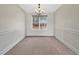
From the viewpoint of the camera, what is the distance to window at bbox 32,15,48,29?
9375mm

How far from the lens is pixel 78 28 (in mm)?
3584

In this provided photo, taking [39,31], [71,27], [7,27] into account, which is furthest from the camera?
[39,31]

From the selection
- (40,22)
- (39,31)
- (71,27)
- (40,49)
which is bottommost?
(40,49)

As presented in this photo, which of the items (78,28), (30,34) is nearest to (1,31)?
(78,28)

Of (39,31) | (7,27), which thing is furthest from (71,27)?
(39,31)

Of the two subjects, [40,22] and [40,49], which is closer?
[40,49]

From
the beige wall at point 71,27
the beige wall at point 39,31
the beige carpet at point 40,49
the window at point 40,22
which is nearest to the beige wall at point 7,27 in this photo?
the beige carpet at point 40,49

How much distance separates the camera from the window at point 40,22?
9375 mm

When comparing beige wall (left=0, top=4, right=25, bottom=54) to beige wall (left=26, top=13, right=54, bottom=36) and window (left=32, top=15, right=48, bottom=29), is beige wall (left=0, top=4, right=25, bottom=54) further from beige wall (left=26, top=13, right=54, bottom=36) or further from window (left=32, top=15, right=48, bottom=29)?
window (left=32, top=15, right=48, bottom=29)

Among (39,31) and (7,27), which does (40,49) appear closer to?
(7,27)

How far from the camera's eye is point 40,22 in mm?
9398

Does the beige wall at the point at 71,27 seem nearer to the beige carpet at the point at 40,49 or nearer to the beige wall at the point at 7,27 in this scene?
the beige carpet at the point at 40,49

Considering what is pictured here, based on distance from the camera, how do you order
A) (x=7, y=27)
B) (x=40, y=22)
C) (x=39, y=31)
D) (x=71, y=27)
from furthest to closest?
(x=40, y=22), (x=39, y=31), (x=71, y=27), (x=7, y=27)

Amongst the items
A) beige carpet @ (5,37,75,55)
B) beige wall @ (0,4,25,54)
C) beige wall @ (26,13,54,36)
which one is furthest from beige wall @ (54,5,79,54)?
beige wall @ (26,13,54,36)
